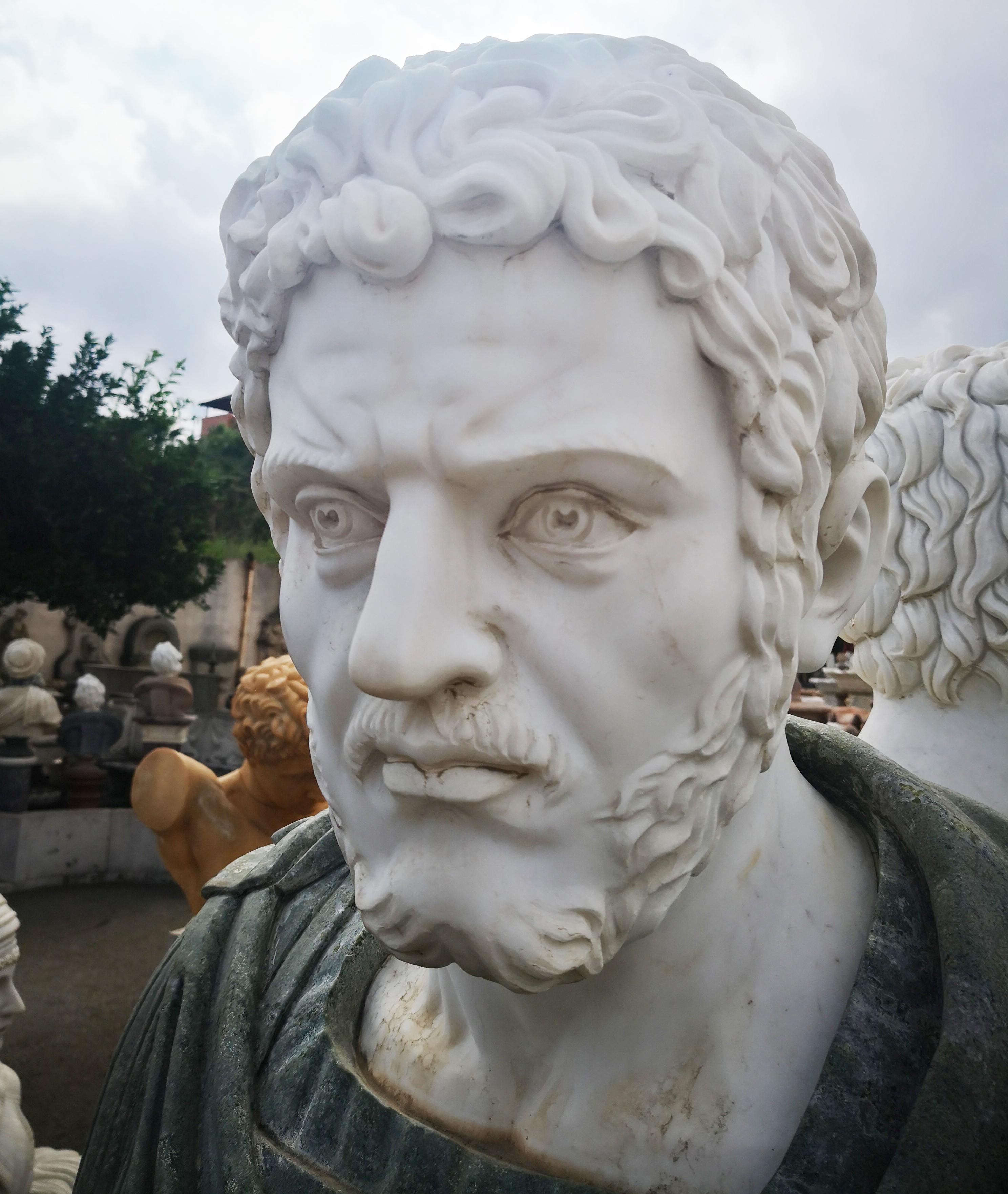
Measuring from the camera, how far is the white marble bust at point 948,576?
219 centimetres

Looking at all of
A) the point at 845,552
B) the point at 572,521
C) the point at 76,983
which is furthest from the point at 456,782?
the point at 76,983

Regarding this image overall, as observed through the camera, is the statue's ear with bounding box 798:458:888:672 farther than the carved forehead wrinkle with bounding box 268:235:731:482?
Yes

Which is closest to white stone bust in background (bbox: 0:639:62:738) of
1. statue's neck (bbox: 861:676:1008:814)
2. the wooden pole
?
statue's neck (bbox: 861:676:1008:814)

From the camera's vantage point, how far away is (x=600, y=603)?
3.03 ft

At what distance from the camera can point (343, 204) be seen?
3.13 feet

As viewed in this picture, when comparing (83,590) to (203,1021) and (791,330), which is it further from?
(791,330)

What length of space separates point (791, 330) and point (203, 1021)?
131 cm

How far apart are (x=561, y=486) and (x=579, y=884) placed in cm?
42

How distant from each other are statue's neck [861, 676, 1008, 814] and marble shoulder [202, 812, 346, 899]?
136 centimetres

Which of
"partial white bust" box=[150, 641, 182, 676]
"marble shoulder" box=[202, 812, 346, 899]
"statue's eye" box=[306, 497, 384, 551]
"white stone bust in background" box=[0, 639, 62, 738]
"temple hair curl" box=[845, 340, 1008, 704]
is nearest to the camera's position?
"statue's eye" box=[306, 497, 384, 551]

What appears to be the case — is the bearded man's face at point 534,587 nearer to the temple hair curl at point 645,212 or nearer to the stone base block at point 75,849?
the temple hair curl at point 645,212

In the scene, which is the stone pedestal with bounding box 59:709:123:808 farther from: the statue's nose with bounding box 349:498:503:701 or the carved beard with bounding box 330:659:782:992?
the statue's nose with bounding box 349:498:503:701

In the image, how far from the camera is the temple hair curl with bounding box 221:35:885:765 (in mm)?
916

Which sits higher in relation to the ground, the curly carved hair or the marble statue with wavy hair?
the marble statue with wavy hair
